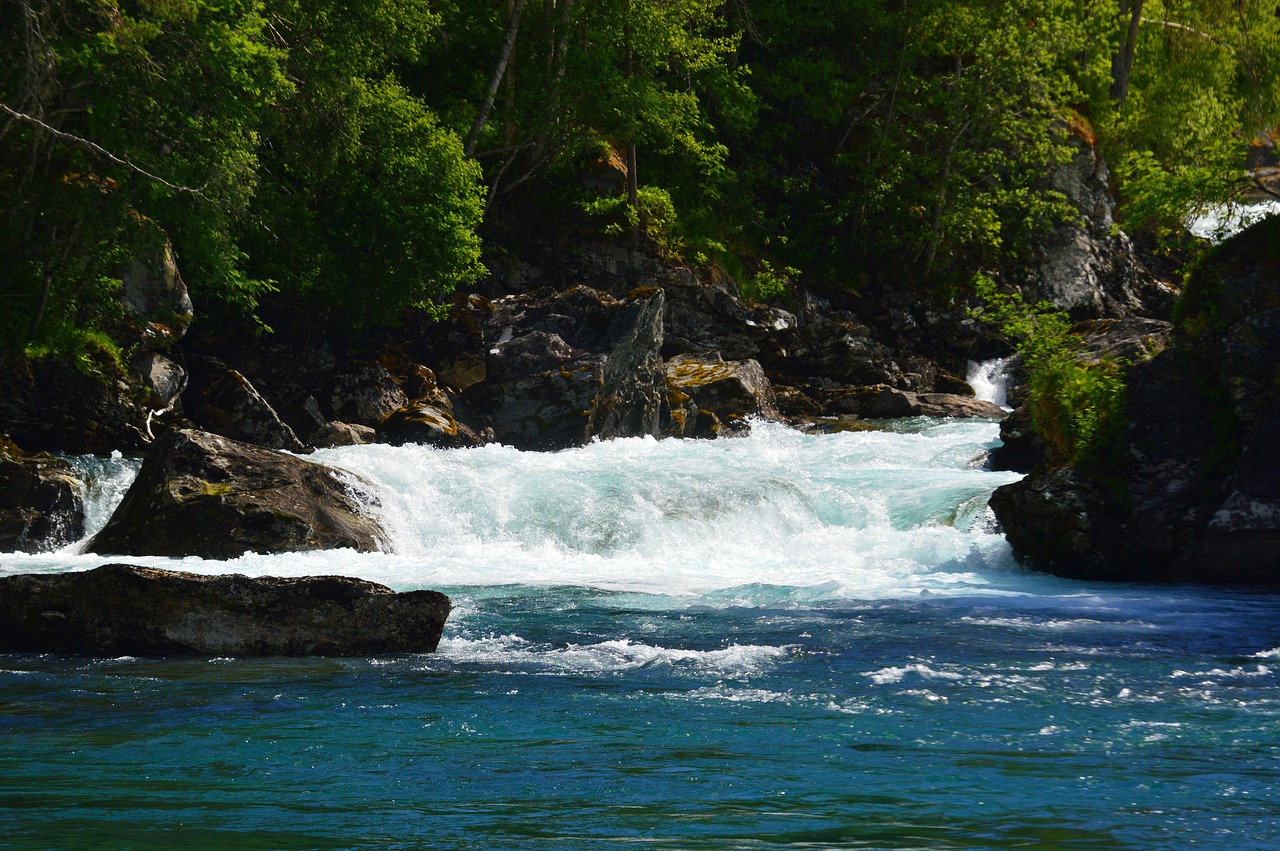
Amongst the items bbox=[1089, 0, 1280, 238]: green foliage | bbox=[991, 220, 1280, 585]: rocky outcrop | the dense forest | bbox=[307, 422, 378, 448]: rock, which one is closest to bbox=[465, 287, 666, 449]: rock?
the dense forest

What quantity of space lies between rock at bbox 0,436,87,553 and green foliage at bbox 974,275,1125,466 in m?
13.3

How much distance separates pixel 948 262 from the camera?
38125mm

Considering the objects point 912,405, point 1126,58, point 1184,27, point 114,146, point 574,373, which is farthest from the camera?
point 1184,27

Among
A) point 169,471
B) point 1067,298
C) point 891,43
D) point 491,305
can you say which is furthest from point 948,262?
point 169,471

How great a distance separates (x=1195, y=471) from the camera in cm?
1406

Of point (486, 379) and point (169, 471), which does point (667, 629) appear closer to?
point (169, 471)

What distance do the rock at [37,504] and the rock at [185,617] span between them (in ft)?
24.9

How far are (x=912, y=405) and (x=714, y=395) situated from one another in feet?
17.0

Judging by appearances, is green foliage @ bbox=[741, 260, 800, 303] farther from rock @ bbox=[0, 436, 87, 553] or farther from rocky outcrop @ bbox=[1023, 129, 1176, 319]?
rock @ bbox=[0, 436, 87, 553]

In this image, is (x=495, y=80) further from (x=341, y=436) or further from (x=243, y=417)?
(x=243, y=417)

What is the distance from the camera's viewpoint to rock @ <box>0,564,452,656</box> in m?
9.23

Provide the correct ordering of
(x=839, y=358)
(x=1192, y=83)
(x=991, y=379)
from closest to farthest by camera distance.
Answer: (x=839, y=358) → (x=991, y=379) → (x=1192, y=83)

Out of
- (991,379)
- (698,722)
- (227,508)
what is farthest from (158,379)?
(991,379)

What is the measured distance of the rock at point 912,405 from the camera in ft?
96.0
